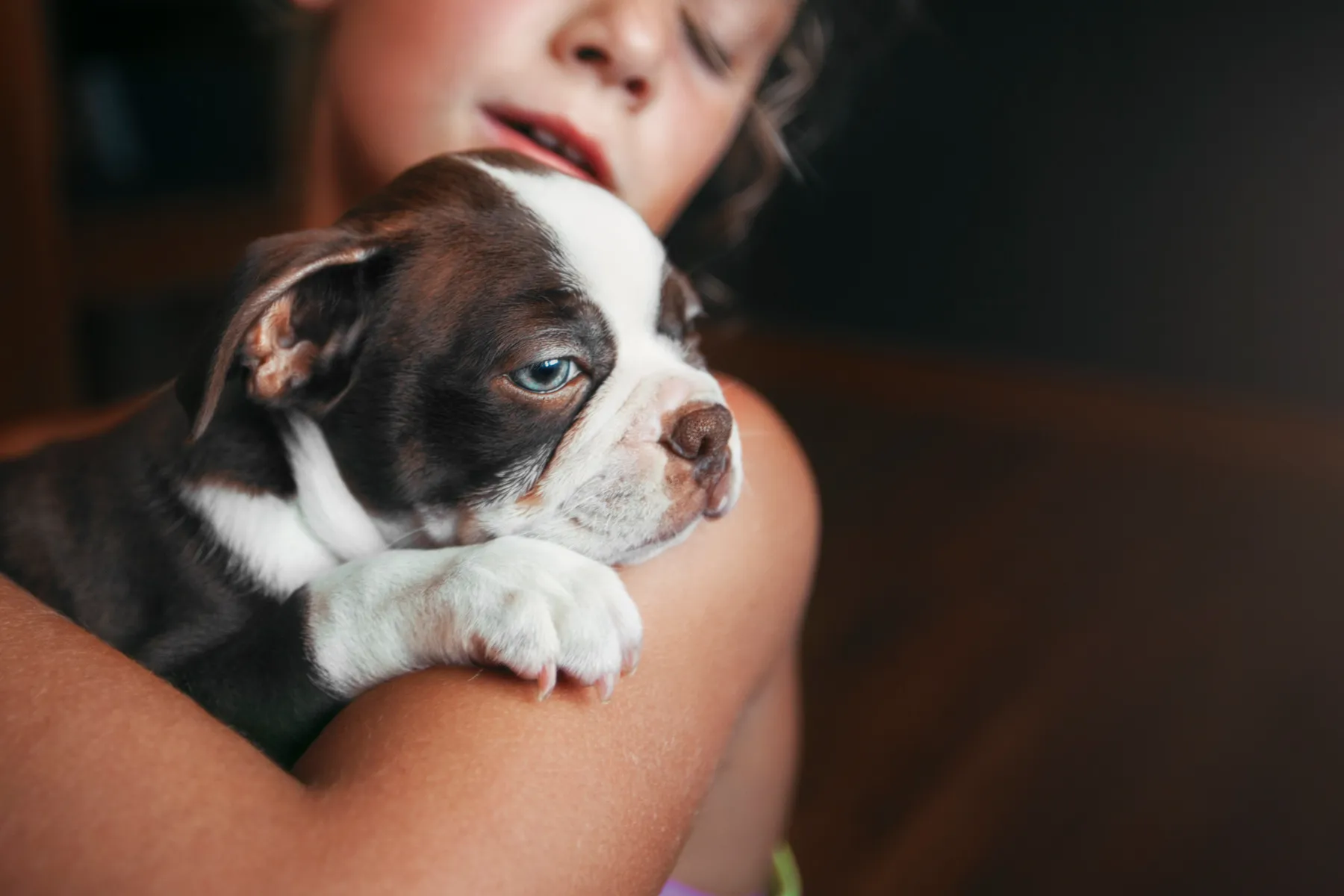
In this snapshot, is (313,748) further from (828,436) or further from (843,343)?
(843,343)

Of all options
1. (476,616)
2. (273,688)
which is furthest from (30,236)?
(476,616)

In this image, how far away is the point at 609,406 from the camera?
961mm

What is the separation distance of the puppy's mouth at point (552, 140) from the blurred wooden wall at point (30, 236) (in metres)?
2.62

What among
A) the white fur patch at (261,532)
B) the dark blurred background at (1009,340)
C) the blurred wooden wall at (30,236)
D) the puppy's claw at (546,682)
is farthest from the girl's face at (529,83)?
the blurred wooden wall at (30,236)

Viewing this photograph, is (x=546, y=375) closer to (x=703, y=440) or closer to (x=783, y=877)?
(x=703, y=440)

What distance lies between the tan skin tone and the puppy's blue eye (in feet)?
0.54

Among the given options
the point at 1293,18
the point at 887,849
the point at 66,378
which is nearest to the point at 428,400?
the point at 887,849

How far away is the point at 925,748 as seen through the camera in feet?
8.54

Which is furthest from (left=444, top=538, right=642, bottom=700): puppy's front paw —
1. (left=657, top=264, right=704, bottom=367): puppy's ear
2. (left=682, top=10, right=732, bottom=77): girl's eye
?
(left=682, top=10, right=732, bottom=77): girl's eye

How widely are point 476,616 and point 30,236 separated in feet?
10.4

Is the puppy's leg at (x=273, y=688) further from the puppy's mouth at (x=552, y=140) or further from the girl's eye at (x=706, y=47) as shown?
the girl's eye at (x=706, y=47)

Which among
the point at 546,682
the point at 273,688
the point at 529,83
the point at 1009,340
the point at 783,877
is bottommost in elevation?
the point at 1009,340

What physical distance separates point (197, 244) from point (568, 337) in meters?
3.57

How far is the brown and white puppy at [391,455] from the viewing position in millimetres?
889
